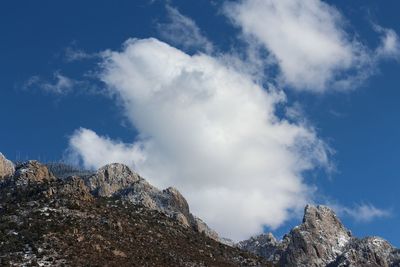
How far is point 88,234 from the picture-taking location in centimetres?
10694

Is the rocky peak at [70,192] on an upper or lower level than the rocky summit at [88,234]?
upper

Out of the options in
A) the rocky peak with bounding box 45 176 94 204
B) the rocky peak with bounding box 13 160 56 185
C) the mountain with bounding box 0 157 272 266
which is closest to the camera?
the mountain with bounding box 0 157 272 266

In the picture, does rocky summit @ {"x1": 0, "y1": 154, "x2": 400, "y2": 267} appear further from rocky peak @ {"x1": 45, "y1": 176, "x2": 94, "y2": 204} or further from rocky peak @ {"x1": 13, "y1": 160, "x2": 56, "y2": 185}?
rocky peak @ {"x1": 13, "y1": 160, "x2": 56, "y2": 185}

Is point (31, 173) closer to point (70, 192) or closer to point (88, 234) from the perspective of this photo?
point (70, 192)

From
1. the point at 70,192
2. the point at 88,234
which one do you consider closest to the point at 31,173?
the point at 70,192

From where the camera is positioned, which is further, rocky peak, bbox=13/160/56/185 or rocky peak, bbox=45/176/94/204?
rocky peak, bbox=13/160/56/185

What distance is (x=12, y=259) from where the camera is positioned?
311 ft

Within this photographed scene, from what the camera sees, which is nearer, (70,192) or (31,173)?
(70,192)

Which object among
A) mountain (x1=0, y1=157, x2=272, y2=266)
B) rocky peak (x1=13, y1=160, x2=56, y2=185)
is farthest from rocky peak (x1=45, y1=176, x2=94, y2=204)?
rocky peak (x1=13, y1=160, x2=56, y2=185)

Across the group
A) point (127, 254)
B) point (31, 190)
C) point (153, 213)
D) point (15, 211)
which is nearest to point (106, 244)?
point (127, 254)

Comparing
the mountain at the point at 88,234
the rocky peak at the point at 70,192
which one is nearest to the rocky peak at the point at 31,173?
the mountain at the point at 88,234

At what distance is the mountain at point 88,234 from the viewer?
99312mm

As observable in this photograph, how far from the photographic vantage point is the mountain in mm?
99312

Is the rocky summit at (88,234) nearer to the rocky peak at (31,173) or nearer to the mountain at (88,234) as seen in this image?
the mountain at (88,234)
